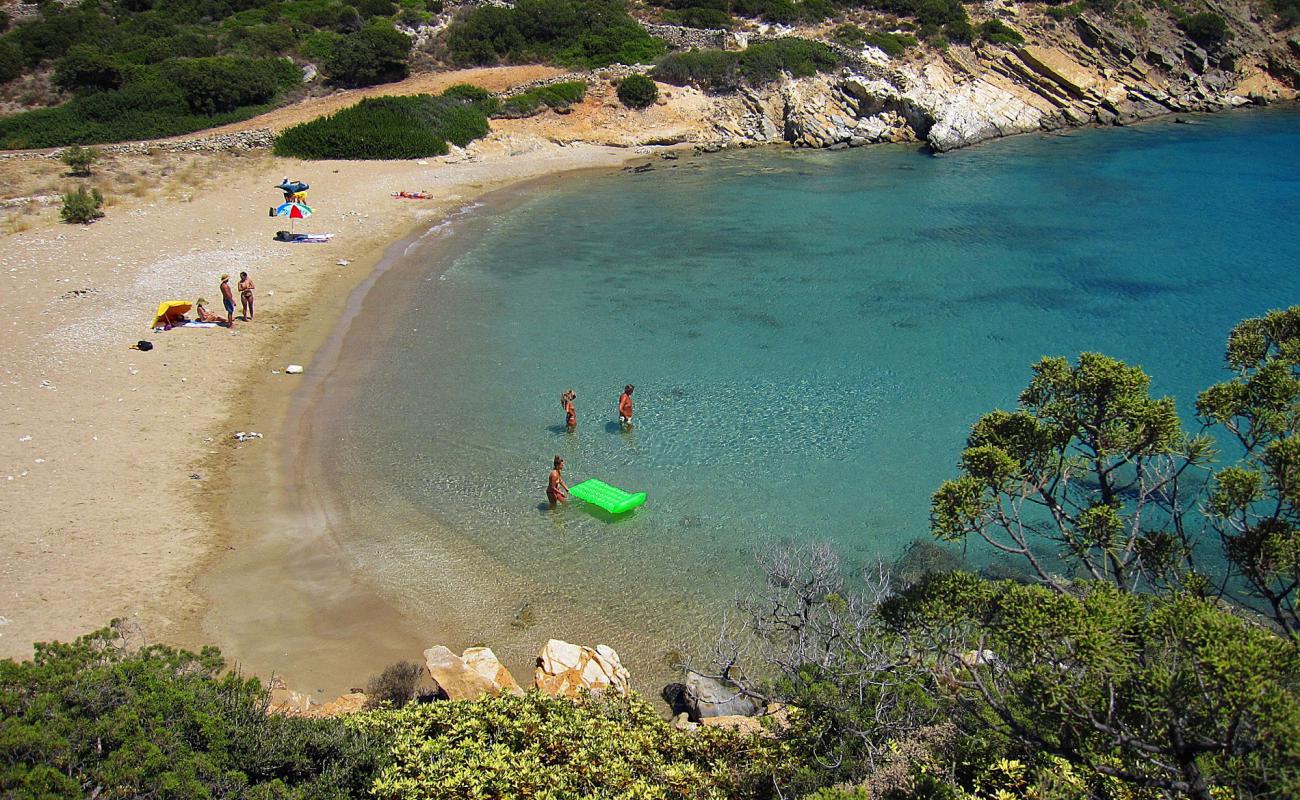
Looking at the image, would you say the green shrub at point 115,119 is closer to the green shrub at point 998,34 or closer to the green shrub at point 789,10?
the green shrub at point 789,10

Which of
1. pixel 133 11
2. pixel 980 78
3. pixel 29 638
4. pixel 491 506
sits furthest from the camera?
pixel 133 11

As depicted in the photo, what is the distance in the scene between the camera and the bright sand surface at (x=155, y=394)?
13867mm

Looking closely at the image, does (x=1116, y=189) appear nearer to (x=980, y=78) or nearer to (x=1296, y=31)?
(x=980, y=78)

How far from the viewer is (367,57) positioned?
168 ft

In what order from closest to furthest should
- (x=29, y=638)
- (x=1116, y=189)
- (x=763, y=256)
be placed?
(x=29, y=638), (x=763, y=256), (x=1116, y=189)

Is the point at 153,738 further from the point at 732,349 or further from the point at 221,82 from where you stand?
the point at 221,82

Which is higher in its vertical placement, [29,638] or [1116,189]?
[1116,189]

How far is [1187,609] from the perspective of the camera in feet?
20.5

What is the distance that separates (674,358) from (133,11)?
5792 centimetres

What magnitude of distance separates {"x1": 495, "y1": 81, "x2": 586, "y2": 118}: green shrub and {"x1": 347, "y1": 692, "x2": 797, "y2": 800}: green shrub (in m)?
43.6

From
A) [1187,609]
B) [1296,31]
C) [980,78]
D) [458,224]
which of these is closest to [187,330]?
[458,224]

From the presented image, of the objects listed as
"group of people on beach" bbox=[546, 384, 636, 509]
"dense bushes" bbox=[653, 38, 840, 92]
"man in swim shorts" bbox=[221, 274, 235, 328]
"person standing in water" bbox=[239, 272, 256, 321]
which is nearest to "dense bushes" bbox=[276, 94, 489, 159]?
"dense bushes" bbox=[653, 38, 840, 92]

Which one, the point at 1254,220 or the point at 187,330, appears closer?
the point at 187,330

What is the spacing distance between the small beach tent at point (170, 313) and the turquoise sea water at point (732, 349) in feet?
14.4
